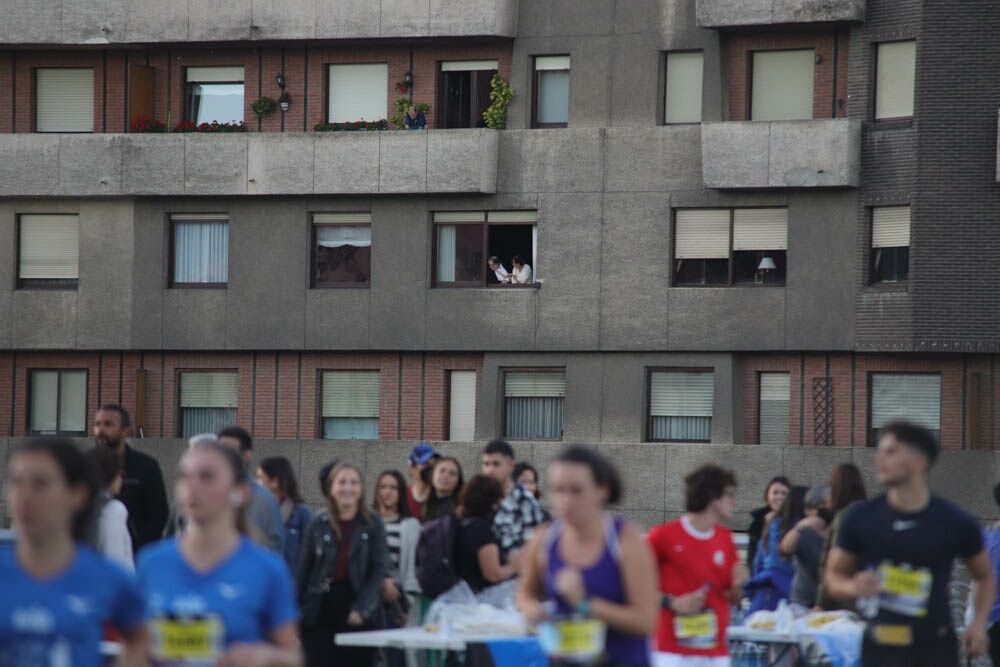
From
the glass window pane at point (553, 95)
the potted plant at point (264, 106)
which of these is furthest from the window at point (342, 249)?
the glass window pane at point (553, 95)

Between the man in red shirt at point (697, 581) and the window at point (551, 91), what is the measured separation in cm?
2555

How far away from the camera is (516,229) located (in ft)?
118

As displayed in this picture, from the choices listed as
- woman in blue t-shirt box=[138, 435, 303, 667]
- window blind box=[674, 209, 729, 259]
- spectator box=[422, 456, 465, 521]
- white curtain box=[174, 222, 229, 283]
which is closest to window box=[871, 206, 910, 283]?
window blind box=[674, 209, 729, 259]

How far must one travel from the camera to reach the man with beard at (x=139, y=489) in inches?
549

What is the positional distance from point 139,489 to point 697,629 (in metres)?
5.34

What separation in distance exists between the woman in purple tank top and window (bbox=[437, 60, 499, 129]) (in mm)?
29215

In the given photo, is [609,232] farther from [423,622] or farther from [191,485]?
[191,485]

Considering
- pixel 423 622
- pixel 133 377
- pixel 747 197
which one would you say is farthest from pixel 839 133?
pixel 423 622

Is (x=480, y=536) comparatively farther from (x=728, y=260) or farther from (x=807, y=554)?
(x=728, y=260)

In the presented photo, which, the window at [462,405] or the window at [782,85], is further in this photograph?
the window at [462,405]

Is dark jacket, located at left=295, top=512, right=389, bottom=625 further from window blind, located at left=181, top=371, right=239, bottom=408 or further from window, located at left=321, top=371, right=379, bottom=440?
window blind, located at left=181, top=371, right=239, bottom=408

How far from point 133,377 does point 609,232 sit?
10585 millimetres

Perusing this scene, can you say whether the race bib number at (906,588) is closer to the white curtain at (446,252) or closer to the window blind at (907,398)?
the window blind at (907,398)

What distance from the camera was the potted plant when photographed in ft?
121
